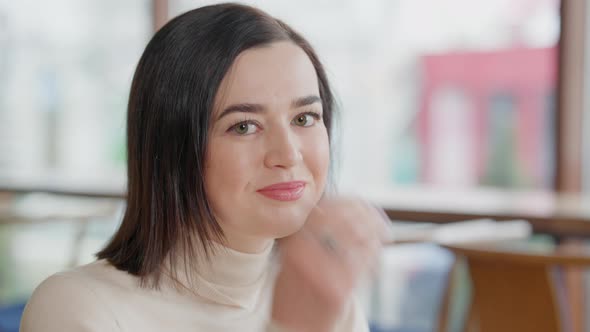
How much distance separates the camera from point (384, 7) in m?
4.16

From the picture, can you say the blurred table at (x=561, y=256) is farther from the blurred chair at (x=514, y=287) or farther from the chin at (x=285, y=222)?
the chin at (x=285, y=222)

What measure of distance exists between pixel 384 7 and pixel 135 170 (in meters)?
3.35

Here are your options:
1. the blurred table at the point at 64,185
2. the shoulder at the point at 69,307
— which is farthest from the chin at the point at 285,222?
the blurred table at the point at 64,185

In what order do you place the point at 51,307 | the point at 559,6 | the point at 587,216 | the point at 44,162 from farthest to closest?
the point at 44,162, the point at 559,6, the point at 587,216, the point at 51,307

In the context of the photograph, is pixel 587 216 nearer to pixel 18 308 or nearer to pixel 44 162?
pixel 18 308

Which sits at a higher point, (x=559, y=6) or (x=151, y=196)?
(x=559, y=6)

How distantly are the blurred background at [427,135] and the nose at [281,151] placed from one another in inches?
81.4

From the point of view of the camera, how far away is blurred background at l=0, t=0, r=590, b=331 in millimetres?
3388

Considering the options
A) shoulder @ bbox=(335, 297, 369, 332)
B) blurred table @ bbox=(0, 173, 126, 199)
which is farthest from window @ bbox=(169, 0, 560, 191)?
shoulder @ bbox=(335, 297, 369, 332)

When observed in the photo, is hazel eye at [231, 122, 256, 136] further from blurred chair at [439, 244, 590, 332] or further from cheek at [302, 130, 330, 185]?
blurred chair at [439, 244, 590, 332]

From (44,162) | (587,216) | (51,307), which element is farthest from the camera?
(44,162)

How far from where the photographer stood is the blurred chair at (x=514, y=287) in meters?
2.08

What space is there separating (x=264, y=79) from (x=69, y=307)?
35 cm

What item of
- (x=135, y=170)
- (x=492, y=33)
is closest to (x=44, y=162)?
(x=492, y=33)
